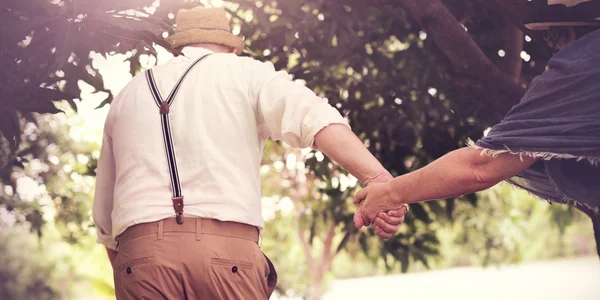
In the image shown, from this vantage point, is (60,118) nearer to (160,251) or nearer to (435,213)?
(435,213)

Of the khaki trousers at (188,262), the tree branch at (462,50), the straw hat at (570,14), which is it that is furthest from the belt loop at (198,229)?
the tree branch at (462,50)

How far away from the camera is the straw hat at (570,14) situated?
284cm

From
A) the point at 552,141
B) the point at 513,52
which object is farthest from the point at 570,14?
the point at 513,52

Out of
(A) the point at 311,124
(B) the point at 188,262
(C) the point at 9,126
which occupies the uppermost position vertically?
(C) the point at 9,126

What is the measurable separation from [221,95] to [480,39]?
10.3ft

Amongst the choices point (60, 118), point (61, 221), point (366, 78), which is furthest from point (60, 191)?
point (366, 78)

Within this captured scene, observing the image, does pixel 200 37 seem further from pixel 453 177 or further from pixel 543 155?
pixel 543 155

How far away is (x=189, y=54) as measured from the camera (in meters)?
3.39

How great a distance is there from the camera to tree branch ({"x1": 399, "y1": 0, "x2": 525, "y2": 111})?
16.4ft

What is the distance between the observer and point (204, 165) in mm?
3008

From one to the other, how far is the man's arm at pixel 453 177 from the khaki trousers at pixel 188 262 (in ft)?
1.95

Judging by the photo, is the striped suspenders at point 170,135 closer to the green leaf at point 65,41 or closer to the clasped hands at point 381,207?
the green leaf at point 65,41

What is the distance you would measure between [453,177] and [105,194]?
142 centimetres

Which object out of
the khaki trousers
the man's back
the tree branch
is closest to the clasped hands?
the man's back
